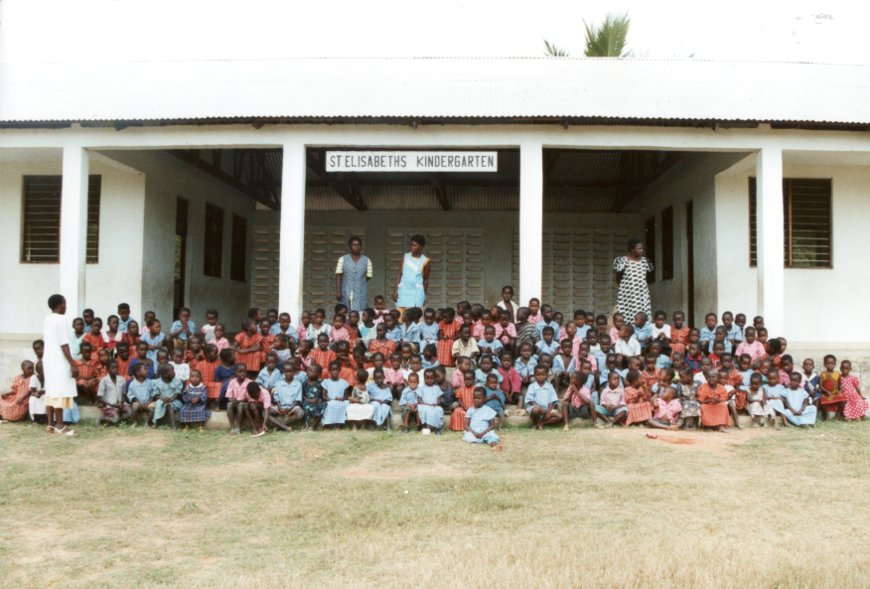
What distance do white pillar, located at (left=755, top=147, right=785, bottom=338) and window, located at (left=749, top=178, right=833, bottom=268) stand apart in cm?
150

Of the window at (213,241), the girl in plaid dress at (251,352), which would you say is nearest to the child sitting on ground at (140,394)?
the girl in plaid dress at (251,352)

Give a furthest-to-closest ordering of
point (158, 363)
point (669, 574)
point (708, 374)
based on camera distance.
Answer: point (158, 363) → point (708, 374) → point (669, 574)

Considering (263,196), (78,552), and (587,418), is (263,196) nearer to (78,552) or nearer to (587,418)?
(587,418)

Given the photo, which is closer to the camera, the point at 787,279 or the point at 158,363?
the point at 158,363

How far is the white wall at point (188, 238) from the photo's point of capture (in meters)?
10.5

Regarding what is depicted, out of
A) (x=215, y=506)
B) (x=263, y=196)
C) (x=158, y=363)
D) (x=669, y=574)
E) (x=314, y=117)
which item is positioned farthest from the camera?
(x=263, y=196)

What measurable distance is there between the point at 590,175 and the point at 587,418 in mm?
6850

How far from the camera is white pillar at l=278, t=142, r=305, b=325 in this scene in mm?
8570

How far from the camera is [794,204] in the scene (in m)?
10.2

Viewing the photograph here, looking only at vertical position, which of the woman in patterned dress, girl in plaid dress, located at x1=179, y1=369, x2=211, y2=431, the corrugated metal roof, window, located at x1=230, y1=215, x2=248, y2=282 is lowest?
girl in plaid dress, located at x1=179, y1=369, x2=211, y2=431

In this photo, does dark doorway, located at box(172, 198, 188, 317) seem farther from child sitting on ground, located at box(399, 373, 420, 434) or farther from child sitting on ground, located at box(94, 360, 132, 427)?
child sitting on ground, located at box(399, 373, 420, 434)

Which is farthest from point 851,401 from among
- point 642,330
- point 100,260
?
point 100,260

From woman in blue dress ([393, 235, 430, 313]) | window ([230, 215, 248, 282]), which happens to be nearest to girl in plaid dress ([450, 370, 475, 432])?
woman in blue dress ([393, 235, 430, 313])

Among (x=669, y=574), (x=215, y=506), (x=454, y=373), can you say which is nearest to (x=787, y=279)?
(x=454, y=373)
